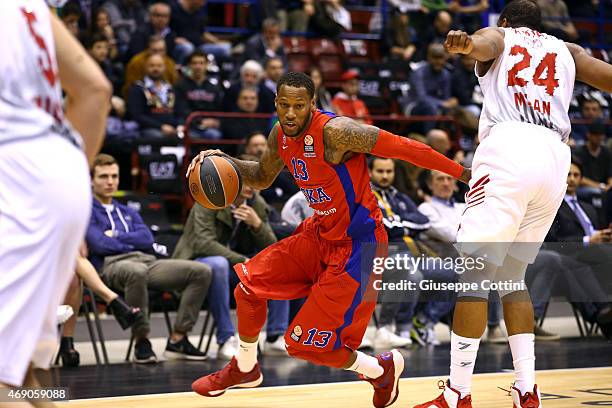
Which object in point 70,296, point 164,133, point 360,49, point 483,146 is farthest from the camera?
point 360,49

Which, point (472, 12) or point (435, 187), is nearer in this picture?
point (435, 187)

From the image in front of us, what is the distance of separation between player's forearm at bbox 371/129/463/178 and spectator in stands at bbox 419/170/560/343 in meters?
3.84

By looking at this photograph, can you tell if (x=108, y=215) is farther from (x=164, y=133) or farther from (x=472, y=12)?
(x=472, y=12)

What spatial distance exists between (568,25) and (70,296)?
10.1 metres

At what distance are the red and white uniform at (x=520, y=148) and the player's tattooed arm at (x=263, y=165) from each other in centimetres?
117

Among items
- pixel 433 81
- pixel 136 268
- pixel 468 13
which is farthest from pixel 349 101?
pixel 136 268

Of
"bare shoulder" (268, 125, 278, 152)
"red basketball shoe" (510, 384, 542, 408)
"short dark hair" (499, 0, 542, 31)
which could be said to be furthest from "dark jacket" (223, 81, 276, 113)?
"red basketball shoe" (510, 384, 542, 408)

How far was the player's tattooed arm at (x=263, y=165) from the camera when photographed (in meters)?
5.84

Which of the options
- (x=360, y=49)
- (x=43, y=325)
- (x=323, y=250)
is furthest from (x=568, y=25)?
(x=43, y=325)

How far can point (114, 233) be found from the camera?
817cm

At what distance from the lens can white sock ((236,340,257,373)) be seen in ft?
19.0

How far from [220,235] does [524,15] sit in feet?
12.9

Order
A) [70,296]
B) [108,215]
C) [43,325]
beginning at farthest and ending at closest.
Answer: [108,215] < [70,296] < [43,325]

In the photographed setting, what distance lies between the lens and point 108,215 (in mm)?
8305
